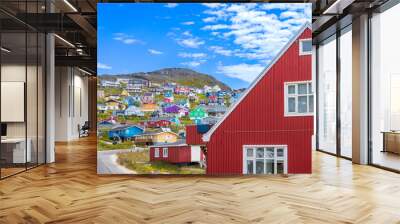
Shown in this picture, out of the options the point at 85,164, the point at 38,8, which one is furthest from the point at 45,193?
the point at 38,8

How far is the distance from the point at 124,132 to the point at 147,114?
51cm

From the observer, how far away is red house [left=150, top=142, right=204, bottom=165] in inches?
255

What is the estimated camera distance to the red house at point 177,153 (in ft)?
21.3

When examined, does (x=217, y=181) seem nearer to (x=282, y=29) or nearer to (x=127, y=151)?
(x=127, y=151)

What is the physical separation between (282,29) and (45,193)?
459cm

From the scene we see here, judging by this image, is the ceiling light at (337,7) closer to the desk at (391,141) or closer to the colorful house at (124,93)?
the desk at (391,141)

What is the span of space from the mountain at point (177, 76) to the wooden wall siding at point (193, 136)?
0.75m

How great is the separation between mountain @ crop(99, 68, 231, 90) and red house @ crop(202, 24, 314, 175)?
0.67 m

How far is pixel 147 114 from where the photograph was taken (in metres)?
6.57

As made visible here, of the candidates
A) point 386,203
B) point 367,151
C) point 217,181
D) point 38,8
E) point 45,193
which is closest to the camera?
point 386,203

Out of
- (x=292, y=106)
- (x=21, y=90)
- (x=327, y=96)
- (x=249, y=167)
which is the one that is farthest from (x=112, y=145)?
(x=327, y=96)

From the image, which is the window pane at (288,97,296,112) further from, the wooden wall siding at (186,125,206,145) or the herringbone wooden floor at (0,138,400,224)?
the wooden wall siding at (186,125,206,145)

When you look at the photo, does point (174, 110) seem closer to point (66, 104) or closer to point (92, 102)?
point (66, 104)

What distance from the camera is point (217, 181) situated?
6242 mm
